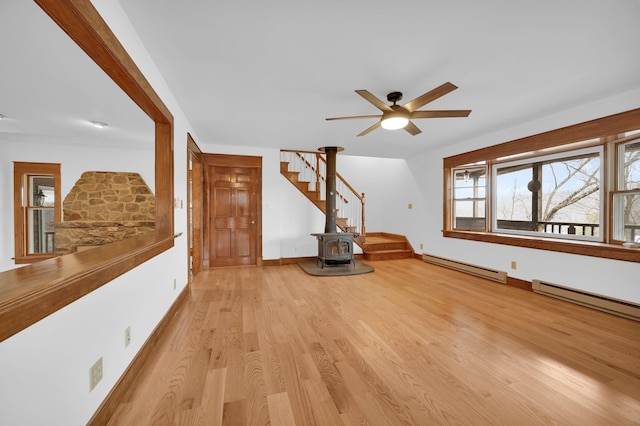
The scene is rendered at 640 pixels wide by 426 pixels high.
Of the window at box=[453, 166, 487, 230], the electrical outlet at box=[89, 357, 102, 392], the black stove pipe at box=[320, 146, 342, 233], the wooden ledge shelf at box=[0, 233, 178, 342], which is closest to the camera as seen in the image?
the wooden ledge shelf at box=[0, 233, 178, 342]

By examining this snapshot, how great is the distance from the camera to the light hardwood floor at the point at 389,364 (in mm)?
1505

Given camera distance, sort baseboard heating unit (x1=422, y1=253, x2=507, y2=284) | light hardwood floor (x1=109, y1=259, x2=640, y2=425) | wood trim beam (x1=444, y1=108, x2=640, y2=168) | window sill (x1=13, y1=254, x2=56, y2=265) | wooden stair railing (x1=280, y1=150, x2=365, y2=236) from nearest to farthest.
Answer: light hardwood floor (x1=109, y1=259, x2=640, y2=425) < wood trim beam (x1=444, y1=108, x2=640, y2=168) < baseboard heating unit (x1=422, y1=253, x2=507, y2=284) < window sill (x1=13, y1=254, x2=56, y2=265) < wooden stair railing (x1=280, y1=150, x2=365, y2=236)

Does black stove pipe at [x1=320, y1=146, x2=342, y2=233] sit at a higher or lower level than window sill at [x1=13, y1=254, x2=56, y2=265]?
higher

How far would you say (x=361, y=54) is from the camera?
2.16 m

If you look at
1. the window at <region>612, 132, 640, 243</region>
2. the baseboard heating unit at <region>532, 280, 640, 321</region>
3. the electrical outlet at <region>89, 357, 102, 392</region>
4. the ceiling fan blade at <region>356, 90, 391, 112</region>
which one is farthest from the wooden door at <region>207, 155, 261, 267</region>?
the window at <region>612, 132, 640, 243</region>

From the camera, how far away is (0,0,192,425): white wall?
890 mm

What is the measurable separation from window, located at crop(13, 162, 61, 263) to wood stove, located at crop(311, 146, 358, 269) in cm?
504

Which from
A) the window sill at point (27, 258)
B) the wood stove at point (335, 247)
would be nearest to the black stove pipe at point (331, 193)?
the wood stove at point (335, 247)

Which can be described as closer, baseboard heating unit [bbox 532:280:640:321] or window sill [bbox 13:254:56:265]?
baseboard heating unit [bbox 532:280:640:321]

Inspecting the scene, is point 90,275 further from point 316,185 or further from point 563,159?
point 563,159

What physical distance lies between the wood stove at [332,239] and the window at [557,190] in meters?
2.10

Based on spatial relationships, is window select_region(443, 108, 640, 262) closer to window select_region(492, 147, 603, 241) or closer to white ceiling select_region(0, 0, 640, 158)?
window select_region(492, 147, 603, 241)

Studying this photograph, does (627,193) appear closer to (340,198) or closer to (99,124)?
(340,198)

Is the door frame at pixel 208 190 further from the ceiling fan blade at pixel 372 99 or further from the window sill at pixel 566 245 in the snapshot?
the window sill at pixel 566 245
